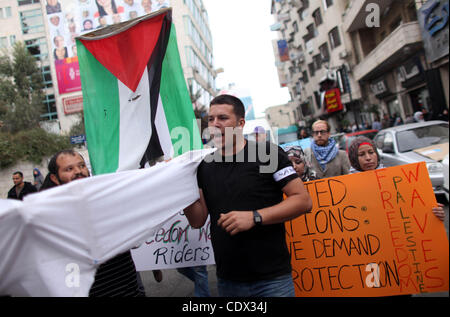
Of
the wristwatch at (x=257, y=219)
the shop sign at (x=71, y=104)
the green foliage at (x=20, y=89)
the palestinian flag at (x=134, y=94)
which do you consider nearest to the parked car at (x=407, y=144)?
the palestinian flag at (x=134, y=94)

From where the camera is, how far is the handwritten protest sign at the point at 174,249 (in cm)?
331

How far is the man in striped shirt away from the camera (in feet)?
6.40

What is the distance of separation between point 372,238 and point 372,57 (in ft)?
61.7

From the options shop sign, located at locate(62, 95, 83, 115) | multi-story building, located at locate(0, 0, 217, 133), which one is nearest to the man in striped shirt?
multi-story building, located at locate(0, 0, 217, 133)

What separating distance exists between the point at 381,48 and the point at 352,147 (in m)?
16.6

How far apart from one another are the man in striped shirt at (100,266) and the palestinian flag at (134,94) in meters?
0.91

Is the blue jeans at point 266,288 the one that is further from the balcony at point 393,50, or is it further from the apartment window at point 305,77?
the apartment window at point 305,77

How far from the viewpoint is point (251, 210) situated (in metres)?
1.78

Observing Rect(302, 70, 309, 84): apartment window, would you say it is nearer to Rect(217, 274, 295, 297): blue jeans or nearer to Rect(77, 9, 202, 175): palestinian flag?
Rect(77, 9, 202, 175): palestinian flag

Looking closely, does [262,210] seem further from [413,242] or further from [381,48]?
[381,48]

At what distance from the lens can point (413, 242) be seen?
254 cm

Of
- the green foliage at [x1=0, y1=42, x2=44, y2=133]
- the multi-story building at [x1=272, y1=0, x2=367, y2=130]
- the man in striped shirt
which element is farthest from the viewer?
the multi-story building at [x1=272, y1=0, x2=367, y2=130]

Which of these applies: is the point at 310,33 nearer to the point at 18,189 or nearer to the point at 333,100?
the point at 333,100

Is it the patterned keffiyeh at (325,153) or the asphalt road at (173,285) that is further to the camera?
the asphalt road at (173,285)
